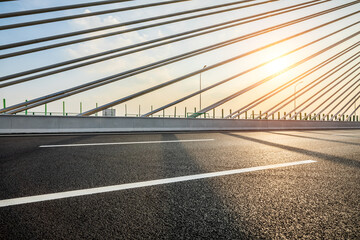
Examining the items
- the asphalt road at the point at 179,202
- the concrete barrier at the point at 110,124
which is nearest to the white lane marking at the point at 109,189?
the asphalt road at the point at 179,202

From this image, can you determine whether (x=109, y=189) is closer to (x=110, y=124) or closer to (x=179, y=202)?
(x=179, y=202)

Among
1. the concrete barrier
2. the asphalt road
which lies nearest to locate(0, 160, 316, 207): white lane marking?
the asphalt road

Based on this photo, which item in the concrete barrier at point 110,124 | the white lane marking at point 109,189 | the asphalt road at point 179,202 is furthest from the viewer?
the concrete barrier at point 110,124

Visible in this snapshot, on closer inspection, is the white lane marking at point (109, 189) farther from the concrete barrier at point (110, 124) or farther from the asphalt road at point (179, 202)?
the concrete barrier at point (110, 124)

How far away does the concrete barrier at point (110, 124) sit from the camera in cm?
873

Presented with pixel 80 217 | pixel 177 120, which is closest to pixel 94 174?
pixel 80 217

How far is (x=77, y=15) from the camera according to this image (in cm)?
715

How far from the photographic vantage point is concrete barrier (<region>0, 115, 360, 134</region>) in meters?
8.73

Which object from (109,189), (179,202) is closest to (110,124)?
(109,189)

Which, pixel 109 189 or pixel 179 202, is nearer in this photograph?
pixel 179 202

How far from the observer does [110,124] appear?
10.3 meters

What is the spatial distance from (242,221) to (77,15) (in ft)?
26.2

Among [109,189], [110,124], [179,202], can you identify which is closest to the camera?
[179,202]

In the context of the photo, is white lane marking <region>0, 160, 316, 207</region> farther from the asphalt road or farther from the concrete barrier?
the concrete barrier
